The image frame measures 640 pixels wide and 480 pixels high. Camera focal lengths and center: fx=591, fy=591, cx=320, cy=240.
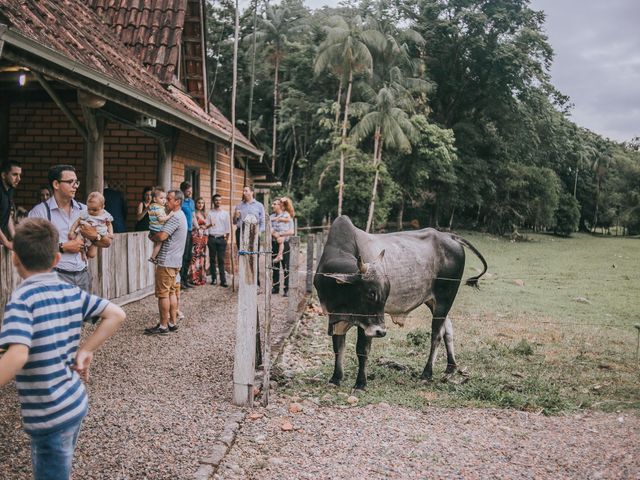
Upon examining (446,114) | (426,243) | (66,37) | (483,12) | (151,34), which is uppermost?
(483,12)

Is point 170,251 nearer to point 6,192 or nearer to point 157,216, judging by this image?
point 157,216

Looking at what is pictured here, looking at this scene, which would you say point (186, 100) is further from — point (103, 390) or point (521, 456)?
point (521, 456)

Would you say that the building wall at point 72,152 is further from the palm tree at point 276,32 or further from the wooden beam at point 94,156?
the palm tree at point 276,32

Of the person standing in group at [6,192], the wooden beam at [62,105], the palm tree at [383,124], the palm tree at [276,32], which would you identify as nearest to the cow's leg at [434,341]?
the person standing in group at [6,192]

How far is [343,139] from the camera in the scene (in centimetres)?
3297

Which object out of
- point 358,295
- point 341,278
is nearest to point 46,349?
point 341,278

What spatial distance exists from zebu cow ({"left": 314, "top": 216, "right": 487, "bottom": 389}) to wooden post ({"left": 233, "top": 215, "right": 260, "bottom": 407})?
798mm

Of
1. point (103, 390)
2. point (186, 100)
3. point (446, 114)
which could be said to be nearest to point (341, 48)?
point (446, 114)

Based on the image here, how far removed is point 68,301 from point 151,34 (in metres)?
11.0

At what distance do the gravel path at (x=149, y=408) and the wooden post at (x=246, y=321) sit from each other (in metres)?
0.22

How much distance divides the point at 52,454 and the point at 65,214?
3047 millimetres

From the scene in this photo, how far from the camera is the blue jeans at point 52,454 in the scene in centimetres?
274

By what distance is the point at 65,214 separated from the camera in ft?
17.5

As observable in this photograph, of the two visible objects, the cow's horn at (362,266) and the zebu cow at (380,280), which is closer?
the cow's horn at (362,266)
